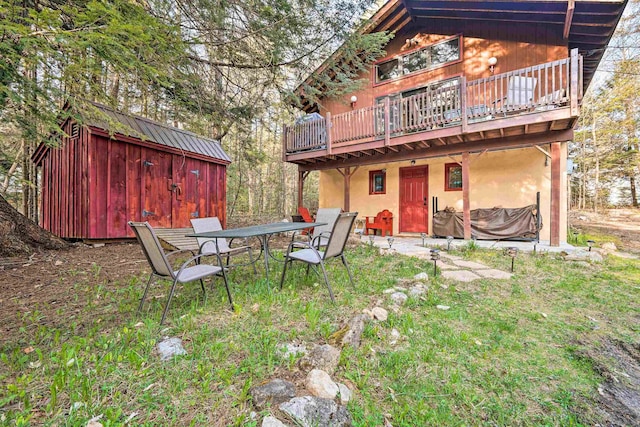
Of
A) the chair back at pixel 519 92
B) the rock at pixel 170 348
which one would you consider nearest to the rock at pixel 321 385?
the rock at pixel 170 348

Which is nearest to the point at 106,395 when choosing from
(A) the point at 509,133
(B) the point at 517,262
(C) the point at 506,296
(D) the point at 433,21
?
(C) the point at 506,296

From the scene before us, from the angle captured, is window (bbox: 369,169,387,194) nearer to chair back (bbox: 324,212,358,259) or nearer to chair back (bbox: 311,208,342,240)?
chair back (bbox: 311,208,342,240)

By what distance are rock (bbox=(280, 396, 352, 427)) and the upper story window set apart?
929cm

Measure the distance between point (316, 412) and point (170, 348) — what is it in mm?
1081

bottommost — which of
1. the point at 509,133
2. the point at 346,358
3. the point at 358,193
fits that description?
the point at 346,358

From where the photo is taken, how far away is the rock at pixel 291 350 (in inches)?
68.3

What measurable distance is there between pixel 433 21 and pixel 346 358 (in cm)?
990

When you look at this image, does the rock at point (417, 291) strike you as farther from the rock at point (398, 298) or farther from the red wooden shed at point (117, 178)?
the red wooden shed at point (117, 178)

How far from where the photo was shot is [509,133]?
6223 mm

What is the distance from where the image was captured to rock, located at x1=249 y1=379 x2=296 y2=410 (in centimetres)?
135

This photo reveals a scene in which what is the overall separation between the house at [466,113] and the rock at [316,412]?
518 cm

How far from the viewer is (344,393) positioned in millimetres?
1466

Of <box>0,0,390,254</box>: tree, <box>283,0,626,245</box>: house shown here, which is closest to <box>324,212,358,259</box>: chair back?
<box>0,0,390,254</box>: tree

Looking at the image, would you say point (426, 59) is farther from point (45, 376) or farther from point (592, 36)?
point (45, 376)
